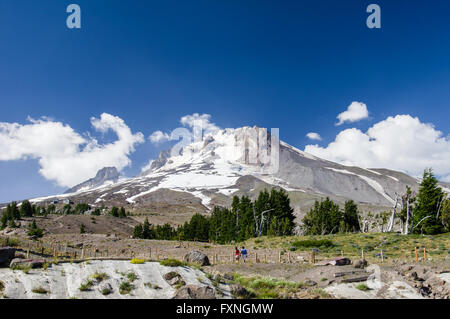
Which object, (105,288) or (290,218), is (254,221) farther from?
(105,288)

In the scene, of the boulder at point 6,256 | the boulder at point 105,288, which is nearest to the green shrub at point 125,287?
the boulder at point 105,288

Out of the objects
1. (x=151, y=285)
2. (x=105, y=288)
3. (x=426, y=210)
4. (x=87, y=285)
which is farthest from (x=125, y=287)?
(x=426, y=210)

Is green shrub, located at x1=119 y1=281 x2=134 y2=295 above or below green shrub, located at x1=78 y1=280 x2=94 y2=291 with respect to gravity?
below

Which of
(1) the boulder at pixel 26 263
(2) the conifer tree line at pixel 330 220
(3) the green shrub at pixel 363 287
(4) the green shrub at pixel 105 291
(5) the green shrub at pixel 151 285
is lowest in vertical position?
(2) the conifer tree line at pixel 330 220

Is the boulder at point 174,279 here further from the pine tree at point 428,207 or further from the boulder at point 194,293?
the pine tree at point 428,207

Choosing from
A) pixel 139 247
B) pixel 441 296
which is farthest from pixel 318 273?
pixel 139 247

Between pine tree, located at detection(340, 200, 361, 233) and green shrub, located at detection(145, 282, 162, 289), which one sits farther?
pine tree, located at detection(340, 200, 361, 233)

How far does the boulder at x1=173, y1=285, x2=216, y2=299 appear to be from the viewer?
14.2 meters

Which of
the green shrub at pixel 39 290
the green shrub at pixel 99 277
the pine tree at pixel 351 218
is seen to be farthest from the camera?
the pine tree at pixel 351 218

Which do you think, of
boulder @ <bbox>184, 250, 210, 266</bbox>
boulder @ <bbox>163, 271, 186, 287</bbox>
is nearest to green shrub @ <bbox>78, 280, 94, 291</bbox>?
boulder @ <bbox>163, 271, 186, 287</bbox>

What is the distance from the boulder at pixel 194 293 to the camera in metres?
14.2

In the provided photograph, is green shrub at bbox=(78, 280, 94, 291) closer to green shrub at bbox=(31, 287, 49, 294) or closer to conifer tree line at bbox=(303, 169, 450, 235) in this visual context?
green shrub at bbox=(31, 287, 49, 294)

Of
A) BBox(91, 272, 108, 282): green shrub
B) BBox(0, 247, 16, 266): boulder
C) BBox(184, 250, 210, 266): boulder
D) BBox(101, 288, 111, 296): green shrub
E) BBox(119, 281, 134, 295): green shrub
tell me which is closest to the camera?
BBox(101, 288, 111, 296): green shrub
